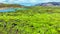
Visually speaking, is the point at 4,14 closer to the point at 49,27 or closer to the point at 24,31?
the point at 24,31

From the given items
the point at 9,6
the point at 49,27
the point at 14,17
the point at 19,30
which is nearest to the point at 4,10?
the point at 9,6

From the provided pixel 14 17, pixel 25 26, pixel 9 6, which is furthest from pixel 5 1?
pixel 25 26

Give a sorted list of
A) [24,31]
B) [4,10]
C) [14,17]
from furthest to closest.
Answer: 1. [4,10]
2. [14,17]
3. [24,31]

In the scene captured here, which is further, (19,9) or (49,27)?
(19,9)

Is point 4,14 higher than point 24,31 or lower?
higher

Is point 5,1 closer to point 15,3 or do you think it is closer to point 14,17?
point 15,3

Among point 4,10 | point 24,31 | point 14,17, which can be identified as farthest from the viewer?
point 4,10

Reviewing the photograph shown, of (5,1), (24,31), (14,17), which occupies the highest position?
(5,1)
